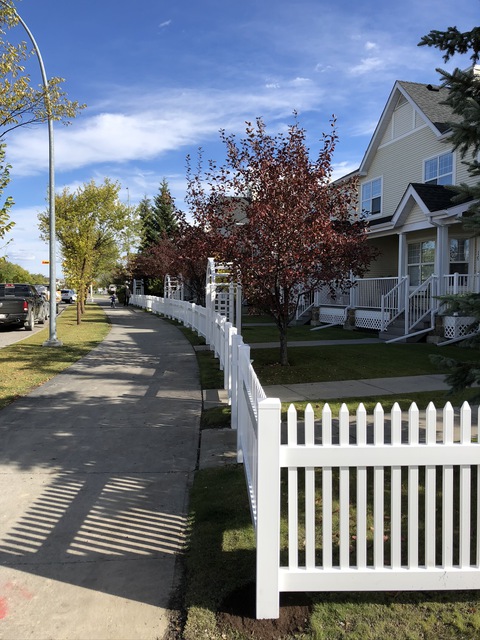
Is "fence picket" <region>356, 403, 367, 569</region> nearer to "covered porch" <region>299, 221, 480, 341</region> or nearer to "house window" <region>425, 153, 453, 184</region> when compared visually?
"covered porch" <region>299, 221, 480, 341</region>

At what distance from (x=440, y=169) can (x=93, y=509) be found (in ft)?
58.4

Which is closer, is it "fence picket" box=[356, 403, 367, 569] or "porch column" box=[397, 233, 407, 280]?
"fence picket" box=[356, 403, 367, 569]

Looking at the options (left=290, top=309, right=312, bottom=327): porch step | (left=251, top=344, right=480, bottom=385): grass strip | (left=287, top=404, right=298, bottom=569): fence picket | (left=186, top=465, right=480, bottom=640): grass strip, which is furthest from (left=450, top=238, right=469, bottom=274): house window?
(left=287, top=404, right=298, bottom=569): fence picket

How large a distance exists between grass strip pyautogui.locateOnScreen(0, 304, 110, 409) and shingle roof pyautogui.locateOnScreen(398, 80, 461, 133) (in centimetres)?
1380

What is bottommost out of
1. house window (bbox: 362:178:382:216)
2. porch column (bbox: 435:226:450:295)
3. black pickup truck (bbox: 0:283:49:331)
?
black pickup truck (bbox: 0:283:49:331)

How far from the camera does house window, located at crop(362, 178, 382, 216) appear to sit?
2227 centimetres

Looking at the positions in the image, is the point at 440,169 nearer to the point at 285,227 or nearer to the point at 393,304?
the point at 393,304

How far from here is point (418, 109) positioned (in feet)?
63.2

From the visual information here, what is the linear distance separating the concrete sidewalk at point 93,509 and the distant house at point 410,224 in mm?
8385

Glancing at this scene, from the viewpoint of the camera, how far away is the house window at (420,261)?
18375mm

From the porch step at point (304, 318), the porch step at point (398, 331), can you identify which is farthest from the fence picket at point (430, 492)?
the porch step at point (304, 318)

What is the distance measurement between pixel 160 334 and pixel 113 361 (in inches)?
275

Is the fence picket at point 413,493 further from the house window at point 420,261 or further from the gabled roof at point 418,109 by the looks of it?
the gabled roof at point 418,109

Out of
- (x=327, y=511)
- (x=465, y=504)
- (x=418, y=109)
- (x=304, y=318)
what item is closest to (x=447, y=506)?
(x=465, y=504)
